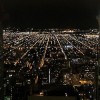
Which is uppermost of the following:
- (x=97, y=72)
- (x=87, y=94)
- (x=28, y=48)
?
(x=28, y=48)

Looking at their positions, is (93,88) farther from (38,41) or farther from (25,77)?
(38,41)

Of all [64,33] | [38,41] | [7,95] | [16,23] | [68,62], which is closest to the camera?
[7,95]

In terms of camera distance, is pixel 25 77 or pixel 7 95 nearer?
pixel 7 95

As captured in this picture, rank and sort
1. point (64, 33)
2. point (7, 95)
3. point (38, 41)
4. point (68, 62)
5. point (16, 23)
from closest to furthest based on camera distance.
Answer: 1. point (7, 95)
2. point (16, 23)
3. point (64, 33)
4. point (68, 62)
5. point (38, 41)

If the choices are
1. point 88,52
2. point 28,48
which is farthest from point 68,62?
point 28,48

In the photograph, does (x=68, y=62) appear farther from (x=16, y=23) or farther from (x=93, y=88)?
(x=16, y=23)

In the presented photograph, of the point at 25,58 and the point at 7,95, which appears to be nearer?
the point at 7,95

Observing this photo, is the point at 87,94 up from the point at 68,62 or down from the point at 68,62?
down

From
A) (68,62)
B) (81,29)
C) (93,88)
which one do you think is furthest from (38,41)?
(93,88)

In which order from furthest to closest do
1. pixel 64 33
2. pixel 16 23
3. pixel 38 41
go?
pixel 38 41, pixel 64 33, pixel 16 23
